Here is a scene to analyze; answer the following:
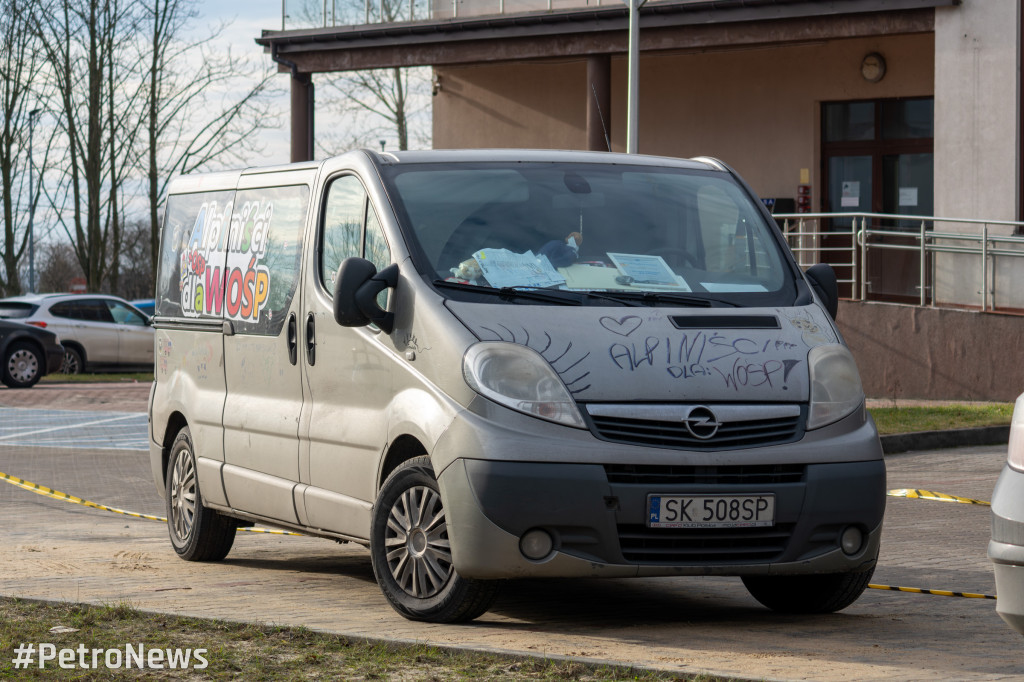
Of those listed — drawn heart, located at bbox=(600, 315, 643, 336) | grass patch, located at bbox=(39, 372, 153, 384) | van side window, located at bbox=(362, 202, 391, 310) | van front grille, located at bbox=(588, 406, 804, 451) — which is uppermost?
van side window, located at bbox=(362, 202, 391, 310)

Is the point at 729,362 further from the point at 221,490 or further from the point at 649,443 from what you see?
the point at 221,490

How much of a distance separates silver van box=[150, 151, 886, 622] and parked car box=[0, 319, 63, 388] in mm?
19414

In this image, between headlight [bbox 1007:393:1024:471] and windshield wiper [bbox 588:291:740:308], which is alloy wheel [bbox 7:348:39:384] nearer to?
windshield wiper [bbox 588:291:740:308]

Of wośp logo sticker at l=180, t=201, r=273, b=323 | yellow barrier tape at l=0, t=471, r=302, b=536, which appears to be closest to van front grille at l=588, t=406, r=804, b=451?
wośp logo sticker at l=180, t=201, r=273, b=323

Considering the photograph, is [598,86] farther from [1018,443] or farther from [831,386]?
[1018,443]

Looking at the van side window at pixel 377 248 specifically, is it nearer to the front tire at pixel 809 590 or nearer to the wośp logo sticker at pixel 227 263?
the wośp logo sticker at pixel 227 263

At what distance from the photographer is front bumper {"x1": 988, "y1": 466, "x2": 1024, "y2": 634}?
15.4ft

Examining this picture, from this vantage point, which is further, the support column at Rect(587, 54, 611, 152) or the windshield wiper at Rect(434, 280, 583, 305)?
the support column at Rect(587, 54, 611, 152)

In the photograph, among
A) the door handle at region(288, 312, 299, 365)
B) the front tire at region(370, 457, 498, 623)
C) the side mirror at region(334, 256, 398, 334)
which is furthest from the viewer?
the door handle at region(288, 312, 299, 365)

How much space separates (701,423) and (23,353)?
2212 cm

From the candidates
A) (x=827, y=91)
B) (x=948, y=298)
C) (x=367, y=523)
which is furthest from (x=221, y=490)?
(x=827, y=91)

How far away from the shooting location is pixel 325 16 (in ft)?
92.3

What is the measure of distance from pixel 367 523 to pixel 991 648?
259 centimetres

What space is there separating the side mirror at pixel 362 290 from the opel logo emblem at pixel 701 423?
1361 mm
